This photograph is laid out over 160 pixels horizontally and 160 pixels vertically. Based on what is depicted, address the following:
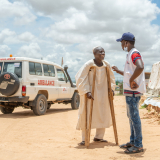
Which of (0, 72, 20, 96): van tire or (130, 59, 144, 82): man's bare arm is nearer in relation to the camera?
(130, 59, 144, 82): man's bare arm

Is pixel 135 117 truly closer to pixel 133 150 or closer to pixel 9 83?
pixel 133 150

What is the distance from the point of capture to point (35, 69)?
32.2 feet

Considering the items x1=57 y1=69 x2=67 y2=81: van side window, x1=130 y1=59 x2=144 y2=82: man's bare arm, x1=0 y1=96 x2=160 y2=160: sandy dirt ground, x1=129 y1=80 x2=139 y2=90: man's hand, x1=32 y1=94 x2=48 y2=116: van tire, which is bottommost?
x1=0 y1=96 x2=160 y2=160: sandy dirt ground

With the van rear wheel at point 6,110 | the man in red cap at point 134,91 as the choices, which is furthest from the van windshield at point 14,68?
the man in red cap at point 134,91

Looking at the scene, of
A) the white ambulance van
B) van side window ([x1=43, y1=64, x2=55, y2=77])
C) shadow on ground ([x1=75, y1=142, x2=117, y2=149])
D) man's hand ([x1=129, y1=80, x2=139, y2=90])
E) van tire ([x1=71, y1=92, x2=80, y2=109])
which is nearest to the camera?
man's hand ([x1=129, y1=80, x2=139, y2=90])

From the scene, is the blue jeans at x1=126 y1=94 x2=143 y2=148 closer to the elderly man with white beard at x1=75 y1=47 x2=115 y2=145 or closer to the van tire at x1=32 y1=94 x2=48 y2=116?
the elderly man with white beard at x1=75 y1=47 x2=115 y2=145

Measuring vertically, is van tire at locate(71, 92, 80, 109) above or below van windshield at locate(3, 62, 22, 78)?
below

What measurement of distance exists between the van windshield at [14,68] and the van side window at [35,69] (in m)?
0.43

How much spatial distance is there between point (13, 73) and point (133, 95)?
5.88m

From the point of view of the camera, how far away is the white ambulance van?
905 cm

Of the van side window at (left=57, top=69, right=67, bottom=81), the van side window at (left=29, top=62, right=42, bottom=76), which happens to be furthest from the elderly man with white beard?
the van side window at (left=57, top=69, right=67, bottom=81)

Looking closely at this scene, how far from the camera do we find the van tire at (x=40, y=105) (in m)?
9.62

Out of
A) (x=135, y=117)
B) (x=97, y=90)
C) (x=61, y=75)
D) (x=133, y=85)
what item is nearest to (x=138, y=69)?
(x=133, y=85)

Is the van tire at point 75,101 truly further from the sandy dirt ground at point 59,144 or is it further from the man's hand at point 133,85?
the man's hand at point 133,85
